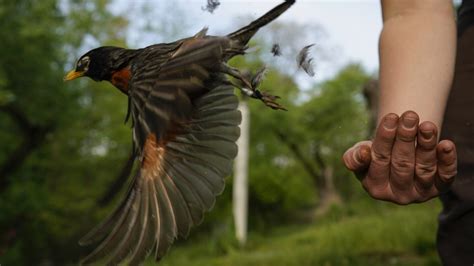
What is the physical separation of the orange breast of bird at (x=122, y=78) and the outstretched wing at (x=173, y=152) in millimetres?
188

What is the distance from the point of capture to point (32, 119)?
1310 centimetres

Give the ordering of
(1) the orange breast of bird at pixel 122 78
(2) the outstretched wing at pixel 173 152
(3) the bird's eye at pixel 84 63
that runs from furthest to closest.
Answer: (3) the bird's eye at pixel 84 63 → (1) the orange breast of bird at pixel 122 78 → (2) the outstretched wing at pixel 173 152

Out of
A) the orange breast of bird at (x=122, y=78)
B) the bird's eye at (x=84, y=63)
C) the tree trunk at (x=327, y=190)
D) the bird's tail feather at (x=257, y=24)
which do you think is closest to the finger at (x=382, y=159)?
the bird's tail feather at (x=257, y=24)

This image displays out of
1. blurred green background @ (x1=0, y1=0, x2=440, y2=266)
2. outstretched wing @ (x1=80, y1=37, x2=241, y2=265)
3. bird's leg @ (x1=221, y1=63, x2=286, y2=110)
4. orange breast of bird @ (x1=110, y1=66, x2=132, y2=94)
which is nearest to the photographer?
outstretched wing @ (x1=80, y1=37, x2=241, y2=265)

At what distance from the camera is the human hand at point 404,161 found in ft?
3.77

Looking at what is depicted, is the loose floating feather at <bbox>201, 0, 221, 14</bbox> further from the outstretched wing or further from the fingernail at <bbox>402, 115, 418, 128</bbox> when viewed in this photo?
the fingernail at <bbox>402, 115, 418, 128</bbox>

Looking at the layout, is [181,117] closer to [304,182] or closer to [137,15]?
[137,15]

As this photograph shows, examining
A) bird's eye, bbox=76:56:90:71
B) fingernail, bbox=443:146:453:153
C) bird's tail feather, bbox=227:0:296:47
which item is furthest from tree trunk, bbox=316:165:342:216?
fingernail, bbox=443:146:453:153

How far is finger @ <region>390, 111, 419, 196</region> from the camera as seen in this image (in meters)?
1.15

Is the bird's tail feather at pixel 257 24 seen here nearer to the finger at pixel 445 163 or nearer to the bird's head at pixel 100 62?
the bird's head at pixel 100 62

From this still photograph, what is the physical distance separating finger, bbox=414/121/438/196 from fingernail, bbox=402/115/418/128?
14mm

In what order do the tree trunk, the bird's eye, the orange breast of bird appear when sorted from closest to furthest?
the orange breast of bird < the bird's eye < the tree trunk

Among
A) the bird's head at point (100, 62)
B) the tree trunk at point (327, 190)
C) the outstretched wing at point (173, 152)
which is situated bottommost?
the tree trunk at point (327, 190)

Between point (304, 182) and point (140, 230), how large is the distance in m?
28.8
